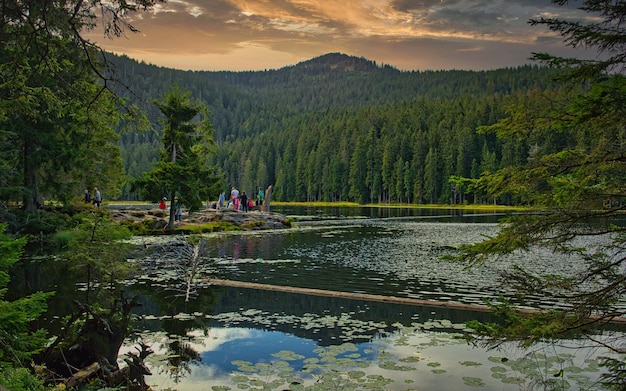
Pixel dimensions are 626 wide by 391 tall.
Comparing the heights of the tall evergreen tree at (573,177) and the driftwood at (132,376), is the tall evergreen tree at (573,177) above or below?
above

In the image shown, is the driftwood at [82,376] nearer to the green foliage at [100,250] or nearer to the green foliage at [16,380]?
the green foliage at [16,380]

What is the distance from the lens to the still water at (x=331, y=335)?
28.5 ft

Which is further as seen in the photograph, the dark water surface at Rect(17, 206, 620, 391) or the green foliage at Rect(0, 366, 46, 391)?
the dark water surface at Rect(17, 206, 620, 391)

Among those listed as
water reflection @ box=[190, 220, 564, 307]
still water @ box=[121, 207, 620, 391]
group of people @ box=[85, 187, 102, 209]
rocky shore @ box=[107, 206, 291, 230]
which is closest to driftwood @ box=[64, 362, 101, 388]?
still water @ box=[121, 207, 620, 391]

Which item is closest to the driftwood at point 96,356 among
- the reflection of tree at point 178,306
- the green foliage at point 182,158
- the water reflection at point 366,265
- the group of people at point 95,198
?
the reflection of tree at point 178,306

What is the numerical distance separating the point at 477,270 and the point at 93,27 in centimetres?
1632

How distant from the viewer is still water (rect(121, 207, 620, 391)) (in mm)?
8672

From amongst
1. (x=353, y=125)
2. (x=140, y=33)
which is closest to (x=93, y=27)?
(x=140, y=33)

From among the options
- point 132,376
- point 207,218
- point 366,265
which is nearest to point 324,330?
point 132,376

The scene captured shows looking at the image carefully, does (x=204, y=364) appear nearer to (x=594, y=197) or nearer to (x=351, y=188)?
(x=594, y=197)

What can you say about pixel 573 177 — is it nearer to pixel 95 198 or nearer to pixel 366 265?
pixel 366 265

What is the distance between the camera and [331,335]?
11.2 metres

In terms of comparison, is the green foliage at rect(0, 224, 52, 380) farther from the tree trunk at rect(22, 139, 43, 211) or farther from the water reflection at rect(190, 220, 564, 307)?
the tree trunk at rect(22, 139, 43, 211)

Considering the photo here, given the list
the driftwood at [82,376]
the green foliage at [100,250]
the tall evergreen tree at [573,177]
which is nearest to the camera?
the tall evergreen tree at [573,177]
